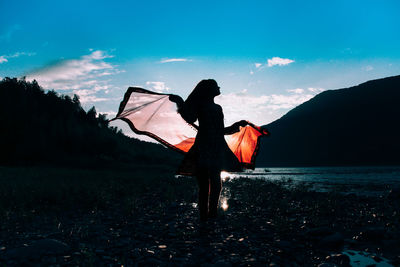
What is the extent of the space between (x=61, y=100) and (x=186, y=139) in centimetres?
9228

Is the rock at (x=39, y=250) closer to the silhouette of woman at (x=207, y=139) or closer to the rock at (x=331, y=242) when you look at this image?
the silhouette of woman at (x=207, y=139)

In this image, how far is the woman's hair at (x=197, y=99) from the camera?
6.62m

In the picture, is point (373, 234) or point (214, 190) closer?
point (373, 234)

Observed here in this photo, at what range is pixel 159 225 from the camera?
6617mm

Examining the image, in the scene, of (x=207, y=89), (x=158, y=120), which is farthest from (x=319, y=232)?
(x=158, y=120)

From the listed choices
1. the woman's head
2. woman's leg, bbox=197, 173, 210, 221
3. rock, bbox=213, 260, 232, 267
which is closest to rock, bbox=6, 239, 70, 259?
rock, bbox=213, 260, 232, 267

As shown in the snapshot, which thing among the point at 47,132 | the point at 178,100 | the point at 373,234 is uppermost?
the point at 47,132

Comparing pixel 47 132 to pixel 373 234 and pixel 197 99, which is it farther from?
pixel 373 234

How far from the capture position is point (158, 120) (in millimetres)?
7734

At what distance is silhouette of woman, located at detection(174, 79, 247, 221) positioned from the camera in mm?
6488

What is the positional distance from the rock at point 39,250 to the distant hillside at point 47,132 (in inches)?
2349

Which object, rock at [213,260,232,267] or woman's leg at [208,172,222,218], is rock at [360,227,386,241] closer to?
woman's leg at [208,172,222,218]

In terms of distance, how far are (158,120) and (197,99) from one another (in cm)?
151

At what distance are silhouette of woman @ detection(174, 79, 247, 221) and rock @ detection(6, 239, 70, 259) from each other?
315cm
